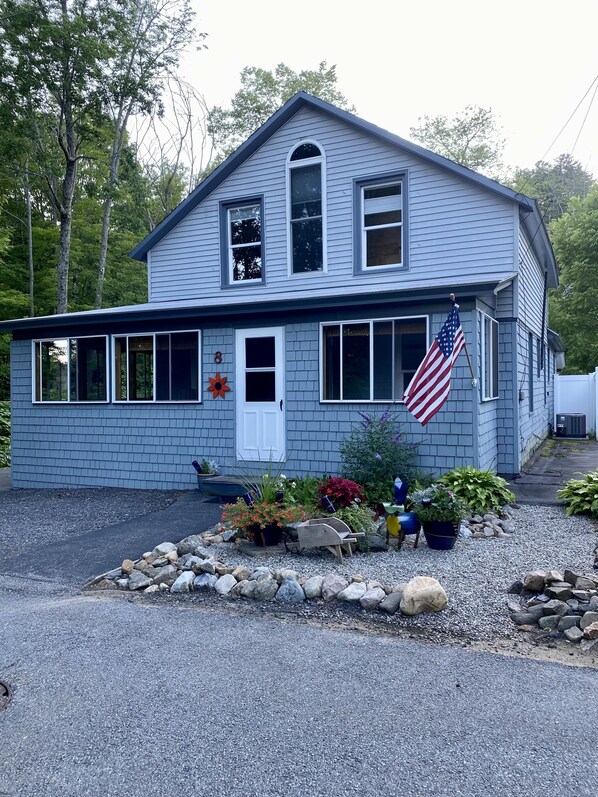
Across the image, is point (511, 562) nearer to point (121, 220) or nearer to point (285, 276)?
point (285, 276)

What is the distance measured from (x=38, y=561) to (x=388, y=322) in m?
5.76

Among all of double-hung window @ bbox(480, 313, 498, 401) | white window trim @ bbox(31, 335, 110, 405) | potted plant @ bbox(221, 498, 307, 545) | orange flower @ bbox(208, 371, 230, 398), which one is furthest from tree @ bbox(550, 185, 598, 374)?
potted plant @ bbox(221, 498, 307, 545)

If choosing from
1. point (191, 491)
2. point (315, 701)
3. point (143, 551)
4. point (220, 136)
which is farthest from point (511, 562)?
point (220, 136)

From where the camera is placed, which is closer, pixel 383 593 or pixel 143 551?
pixel 383 593

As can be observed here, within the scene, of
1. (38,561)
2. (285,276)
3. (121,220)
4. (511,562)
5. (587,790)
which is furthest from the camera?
(121,220)

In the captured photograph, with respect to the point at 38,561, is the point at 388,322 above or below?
above

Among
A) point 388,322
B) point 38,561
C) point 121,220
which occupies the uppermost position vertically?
point 121,220

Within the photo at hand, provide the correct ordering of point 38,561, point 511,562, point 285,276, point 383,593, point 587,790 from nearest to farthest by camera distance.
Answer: point 587,790, point 383,593, point 511,562, point 38,561, point 285,276

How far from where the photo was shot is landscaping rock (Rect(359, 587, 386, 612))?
4895 mm

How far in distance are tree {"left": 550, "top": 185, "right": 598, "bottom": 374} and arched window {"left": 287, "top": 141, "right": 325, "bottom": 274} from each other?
17468 millimetres

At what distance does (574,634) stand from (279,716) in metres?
2.22

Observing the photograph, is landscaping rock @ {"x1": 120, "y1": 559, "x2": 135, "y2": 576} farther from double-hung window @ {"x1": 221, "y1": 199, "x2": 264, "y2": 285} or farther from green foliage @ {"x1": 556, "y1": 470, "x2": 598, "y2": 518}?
double-hung window @ {"x1": 221, "y1": 199, "x2": 264, "y2": 285}

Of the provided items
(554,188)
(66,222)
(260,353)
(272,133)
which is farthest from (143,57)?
(554,188)

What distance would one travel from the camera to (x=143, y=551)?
22.3 feet
